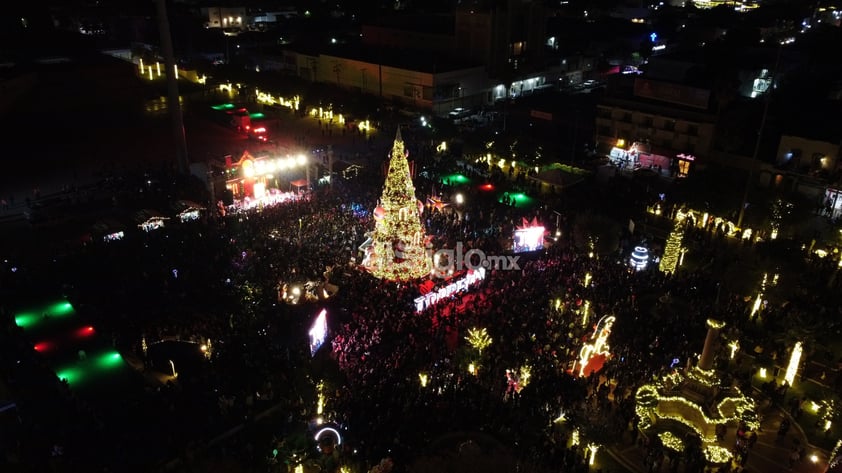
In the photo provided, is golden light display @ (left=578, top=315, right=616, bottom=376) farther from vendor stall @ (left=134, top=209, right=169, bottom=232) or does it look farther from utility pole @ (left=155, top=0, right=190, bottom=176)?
utility pole @ (left=155, top=0, right=190, bottom=176)

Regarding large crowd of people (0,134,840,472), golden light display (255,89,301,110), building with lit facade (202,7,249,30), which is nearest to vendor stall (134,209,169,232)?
large crowd of people (0,134,840,472)

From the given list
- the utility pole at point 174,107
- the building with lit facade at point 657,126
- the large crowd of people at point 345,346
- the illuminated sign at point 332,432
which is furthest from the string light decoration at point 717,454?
the utility pole at point 174,107

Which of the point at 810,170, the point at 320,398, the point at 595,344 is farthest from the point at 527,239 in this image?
the point at 810,170

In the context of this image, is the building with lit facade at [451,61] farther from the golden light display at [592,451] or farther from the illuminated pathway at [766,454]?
the golden light display at [592,451]

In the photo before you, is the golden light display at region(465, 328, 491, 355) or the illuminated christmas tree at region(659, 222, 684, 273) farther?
the illuminated christmas tree at region(659, 222, 684, 273)

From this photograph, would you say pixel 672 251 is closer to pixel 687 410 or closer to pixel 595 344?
pixel 595 344

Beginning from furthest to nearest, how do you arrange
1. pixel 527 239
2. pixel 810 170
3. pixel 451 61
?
pixel 451 61
pixel 810 170
pixel 527 239
